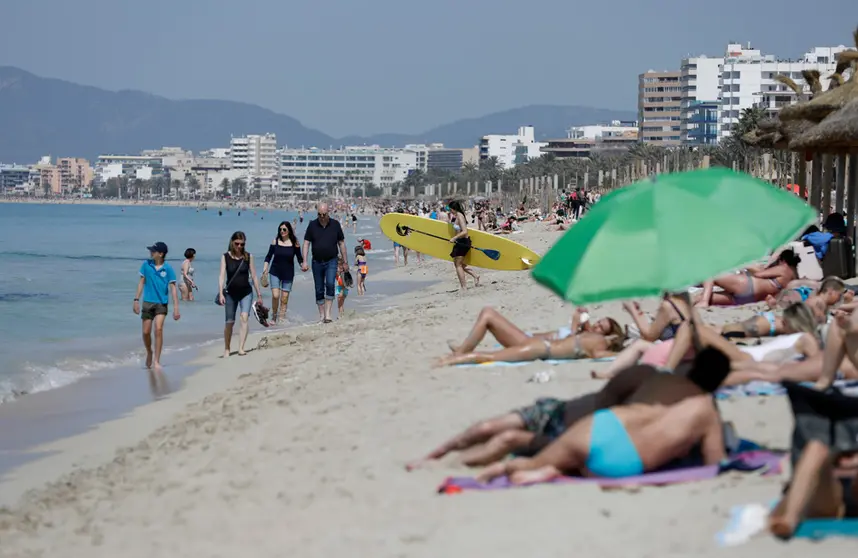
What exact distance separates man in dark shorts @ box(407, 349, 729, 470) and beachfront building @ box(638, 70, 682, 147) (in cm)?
15450

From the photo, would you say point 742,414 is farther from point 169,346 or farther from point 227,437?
point 169,346

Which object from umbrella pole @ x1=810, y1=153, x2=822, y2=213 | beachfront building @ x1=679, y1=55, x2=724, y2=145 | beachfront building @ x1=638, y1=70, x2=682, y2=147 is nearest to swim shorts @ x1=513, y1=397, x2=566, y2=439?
umbrella pole @ x1=810, y1=153, x2=822, y2=213

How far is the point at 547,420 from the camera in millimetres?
5371

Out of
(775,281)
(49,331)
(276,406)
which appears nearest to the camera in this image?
(276,406)

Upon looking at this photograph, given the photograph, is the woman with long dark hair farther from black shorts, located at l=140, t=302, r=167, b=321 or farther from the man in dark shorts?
the man in dark shorts

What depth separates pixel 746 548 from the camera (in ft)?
13.1

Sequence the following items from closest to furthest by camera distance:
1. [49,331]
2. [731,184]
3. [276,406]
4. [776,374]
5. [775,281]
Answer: [731,184] → [776,374] → [276,406] → [775,281] → [49,331]

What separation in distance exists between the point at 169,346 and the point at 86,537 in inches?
332

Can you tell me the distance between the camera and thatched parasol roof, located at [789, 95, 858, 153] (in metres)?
11.7

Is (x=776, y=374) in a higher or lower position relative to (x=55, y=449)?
higher

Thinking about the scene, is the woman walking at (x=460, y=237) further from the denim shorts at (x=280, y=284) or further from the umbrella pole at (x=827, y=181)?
the umbrella pole at (x=827, y=181)

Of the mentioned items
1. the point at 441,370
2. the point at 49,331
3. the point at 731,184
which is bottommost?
the point at 49,331

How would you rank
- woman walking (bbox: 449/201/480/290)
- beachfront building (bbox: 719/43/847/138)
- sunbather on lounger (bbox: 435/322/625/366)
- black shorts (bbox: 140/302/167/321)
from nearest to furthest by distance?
sunbather on lounger (bbox: 435/322/625/366), black shorts (bbox: 140/302/167/321), woman walking (bbox: 449/201/480/290), beachfront building (bbox: 719/43/847/138)

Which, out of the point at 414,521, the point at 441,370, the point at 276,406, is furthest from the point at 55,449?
the point at 414,521
